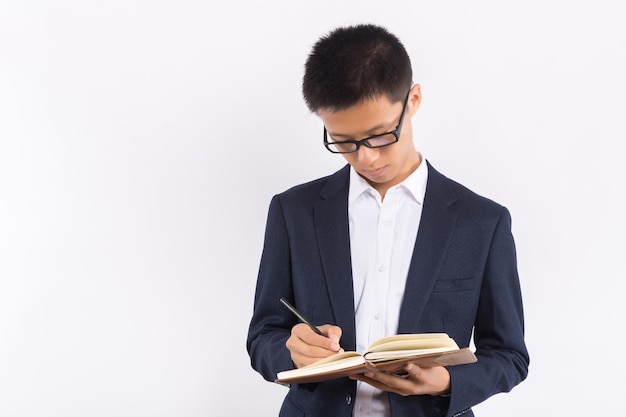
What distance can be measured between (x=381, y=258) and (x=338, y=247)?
0.40ft

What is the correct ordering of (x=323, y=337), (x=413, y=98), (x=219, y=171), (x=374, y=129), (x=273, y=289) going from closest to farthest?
(x=323, y=337) → (x=374, y=129) → (x=413, y=98) → (x=273, y=289) → (x=219, y=171)

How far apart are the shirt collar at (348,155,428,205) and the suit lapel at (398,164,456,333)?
3 centimetres

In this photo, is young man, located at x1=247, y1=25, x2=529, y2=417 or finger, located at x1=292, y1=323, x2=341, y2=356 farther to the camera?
young man, located at x1=247, y1=25, x2=529, y2=417

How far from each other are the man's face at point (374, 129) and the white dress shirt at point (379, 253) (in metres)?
0.08

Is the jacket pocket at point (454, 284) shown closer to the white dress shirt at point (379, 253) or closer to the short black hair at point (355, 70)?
the white dress shirt at point (379, 253)

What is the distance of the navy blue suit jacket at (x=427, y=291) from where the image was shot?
2047 mm

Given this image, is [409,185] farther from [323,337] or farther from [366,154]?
[323,337]

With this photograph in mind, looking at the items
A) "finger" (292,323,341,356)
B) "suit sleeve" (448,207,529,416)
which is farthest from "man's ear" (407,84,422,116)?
"finger" (292,323,341,356)

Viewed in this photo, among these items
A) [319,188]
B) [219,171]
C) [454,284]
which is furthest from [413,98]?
[219,171]

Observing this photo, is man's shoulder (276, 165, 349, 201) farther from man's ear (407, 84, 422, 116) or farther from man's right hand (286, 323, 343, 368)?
man's right hand (286, 323, 343, 368)

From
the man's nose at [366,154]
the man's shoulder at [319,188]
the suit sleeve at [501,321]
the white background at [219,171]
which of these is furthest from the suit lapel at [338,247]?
the white background at [219,171]

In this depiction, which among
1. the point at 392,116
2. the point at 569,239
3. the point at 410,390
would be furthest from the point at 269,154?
the point at 410,390

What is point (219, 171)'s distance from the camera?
2.91 metres

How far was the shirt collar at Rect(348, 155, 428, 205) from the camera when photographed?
2188mm
